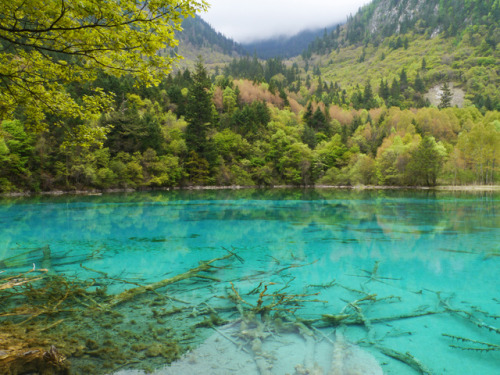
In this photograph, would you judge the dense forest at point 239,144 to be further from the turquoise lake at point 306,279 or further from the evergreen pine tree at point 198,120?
the turquoise lake at point 306,279

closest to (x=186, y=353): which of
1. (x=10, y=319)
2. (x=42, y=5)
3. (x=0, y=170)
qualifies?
(x=10, y=319)

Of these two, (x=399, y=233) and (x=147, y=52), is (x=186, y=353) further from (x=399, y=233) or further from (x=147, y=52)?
(x=399, y=233)

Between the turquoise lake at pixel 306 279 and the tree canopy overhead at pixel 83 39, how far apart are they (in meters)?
3.78

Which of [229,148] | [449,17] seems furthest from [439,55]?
[229,148]

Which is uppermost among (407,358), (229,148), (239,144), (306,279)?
(239,144)

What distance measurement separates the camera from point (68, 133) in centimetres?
564

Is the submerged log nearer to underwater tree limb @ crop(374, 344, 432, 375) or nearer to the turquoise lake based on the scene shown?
the turquoise lake

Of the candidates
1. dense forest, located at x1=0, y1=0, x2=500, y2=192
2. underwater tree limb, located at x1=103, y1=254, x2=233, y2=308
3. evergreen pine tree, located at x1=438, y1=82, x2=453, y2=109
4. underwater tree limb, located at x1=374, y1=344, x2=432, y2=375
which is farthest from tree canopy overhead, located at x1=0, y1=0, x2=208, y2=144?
evergreen pine tree, located at x1=438, y1=82, x2=453, y2=109

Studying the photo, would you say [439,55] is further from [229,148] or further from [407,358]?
[407,358]

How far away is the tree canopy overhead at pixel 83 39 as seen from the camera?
3.75 meters

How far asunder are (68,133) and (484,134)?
63811mm

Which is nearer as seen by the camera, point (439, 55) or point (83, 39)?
point (83, 39)

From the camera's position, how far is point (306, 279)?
22.6 ft

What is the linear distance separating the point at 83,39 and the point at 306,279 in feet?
20.7
